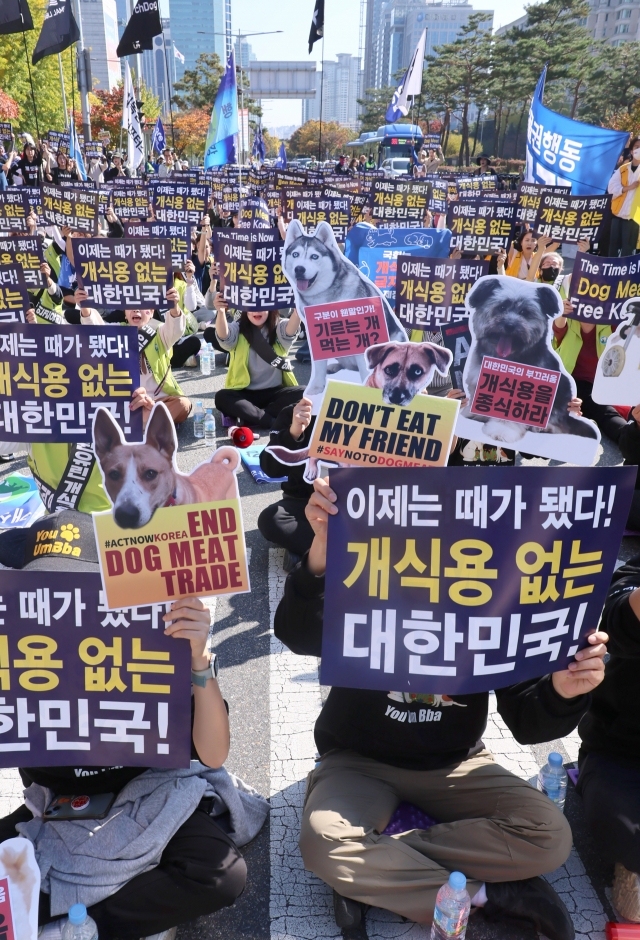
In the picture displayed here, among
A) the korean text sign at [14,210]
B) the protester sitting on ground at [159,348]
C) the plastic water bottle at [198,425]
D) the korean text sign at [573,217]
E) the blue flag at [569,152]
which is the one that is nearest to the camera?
the protester sitting on ground at [159,348]

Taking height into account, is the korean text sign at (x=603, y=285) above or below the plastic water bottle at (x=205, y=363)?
above

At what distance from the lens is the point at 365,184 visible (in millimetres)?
14555

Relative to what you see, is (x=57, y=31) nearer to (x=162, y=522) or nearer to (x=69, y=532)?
(x=69, y=532)

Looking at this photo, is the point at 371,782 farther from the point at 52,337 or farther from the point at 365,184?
the point at 365,184

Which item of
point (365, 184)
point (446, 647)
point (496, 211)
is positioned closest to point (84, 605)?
point (446, 647)

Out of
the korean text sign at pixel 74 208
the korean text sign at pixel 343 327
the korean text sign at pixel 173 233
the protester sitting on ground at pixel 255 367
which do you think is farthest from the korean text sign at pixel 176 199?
the korean text sign at pixel 343 327

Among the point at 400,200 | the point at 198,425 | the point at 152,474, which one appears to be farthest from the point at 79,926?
the point at 400,200

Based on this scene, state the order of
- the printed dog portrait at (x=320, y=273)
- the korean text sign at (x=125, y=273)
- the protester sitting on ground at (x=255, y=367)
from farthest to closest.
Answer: the protester sitting on ground at (x=255, y=367)
the korean text sign at (x=125, y=273)
the printed dog portrait at (x=320, y=273)

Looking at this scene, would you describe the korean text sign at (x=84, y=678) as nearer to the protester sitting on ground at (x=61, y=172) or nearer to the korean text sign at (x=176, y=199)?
the korean text sign at (x=176, y=199)

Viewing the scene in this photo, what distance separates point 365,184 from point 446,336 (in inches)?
449

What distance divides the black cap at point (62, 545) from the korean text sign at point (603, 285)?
4.40 m

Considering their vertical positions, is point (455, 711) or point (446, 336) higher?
point (446, 336)

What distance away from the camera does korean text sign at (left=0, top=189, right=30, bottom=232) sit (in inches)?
373

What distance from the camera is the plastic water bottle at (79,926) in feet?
6.75
